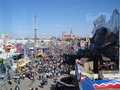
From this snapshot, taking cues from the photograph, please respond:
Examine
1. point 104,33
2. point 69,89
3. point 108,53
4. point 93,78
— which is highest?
point 104,33

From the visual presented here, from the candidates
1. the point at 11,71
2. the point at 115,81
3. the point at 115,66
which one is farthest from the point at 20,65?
the point at 115,81

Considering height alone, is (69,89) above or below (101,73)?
below

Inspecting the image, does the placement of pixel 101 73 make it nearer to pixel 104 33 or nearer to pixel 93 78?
pixel 93 78

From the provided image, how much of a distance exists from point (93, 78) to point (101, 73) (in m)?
0.90

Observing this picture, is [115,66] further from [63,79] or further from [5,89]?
[5,89]

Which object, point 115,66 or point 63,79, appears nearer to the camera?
point 115,66

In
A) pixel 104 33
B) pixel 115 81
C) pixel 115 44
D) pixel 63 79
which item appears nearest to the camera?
pixel 115 81

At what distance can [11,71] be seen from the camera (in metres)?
23.9

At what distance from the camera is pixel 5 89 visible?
687 inches

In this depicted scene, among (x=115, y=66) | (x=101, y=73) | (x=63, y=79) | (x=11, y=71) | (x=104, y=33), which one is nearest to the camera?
(x=101, y=73)

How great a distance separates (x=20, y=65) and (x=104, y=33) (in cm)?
1533

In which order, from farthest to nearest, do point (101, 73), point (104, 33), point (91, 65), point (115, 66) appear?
point (104, 33) → point (91, 65) → point (115, 66) → point (101, 73)

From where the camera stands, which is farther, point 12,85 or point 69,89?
point 12,85

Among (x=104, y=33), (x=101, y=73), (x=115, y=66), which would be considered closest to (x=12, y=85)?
(x=101, y=73)
